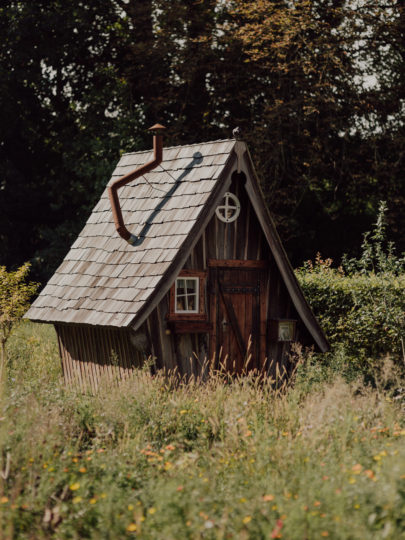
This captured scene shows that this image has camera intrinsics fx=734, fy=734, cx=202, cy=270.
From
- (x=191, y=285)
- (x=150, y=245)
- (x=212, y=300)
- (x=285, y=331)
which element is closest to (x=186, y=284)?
(x=191, y=285)

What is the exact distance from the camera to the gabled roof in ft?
31.2

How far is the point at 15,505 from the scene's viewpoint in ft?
16.0

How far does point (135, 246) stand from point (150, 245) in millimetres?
352

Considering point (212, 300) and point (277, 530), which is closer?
point (277, 530)

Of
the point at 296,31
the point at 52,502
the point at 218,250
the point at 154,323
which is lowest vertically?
the point at 52,502

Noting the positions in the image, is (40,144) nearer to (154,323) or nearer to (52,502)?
(154,323)

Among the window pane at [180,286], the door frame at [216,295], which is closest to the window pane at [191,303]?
the window pane at [180,286]

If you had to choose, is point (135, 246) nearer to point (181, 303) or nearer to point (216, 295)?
point (181, 303)

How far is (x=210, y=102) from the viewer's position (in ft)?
76.1

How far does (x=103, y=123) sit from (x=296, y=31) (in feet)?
22.9

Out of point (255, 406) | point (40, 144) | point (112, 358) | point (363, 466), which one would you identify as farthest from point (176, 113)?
point (363, 466)

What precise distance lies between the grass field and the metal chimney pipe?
2.73 m

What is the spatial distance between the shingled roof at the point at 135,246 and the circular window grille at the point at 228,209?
18.6 inches

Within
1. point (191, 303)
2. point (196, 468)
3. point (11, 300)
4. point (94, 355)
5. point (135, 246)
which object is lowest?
point (196, 468)
